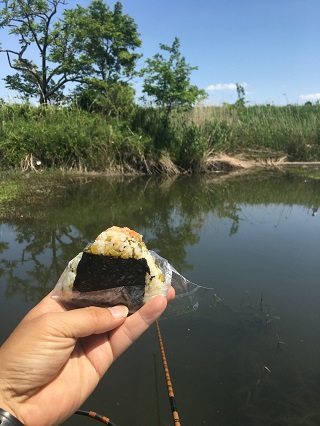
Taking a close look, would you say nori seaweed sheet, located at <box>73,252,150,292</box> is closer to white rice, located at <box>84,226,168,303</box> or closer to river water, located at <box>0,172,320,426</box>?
white rice, located at <box>84,226,168,303</box>

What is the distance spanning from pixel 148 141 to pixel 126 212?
5.78 meters

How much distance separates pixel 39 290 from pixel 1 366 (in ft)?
10.1

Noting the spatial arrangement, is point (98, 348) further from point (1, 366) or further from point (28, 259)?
point (28, 259)

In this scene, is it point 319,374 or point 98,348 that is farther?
point 319,374

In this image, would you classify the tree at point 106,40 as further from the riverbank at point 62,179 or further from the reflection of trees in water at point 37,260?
the reflection of trees in water at point 37,260

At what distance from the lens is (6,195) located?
27.3 feet

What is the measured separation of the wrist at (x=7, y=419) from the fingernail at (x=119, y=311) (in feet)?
1.73

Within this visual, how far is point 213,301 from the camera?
3920 mm

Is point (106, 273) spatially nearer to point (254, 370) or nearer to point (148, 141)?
point (254, 370)

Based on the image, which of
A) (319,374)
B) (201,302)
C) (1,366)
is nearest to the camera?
(1,366)

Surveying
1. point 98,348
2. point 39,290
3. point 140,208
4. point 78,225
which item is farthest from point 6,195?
point 98,348

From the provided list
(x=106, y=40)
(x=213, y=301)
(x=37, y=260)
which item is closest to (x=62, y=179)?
(x=37, y=260)

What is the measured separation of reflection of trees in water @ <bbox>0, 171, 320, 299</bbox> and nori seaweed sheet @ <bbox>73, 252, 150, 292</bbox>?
2718 millimetres

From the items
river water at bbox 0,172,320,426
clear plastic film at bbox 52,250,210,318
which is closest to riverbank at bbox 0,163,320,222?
river water at bbox 0,172,320,426
